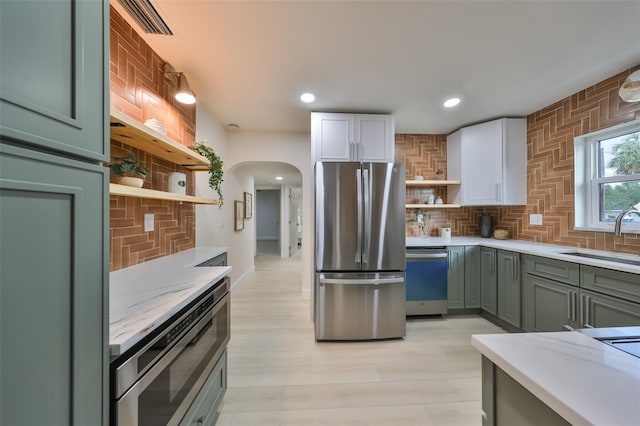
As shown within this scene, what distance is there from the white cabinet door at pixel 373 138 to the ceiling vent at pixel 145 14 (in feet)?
6.25

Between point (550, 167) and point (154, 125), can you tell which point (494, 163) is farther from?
point (154, 125)

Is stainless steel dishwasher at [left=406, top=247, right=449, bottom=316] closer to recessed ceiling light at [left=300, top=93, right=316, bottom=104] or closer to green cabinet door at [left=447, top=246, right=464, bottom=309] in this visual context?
green cabinet door at [left=447, top=246, right=464, bottom=309]

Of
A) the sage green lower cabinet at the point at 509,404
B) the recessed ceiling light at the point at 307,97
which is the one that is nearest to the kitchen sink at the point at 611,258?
the sage green lower cabinet at the point at 509,404

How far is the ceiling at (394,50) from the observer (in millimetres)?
1476

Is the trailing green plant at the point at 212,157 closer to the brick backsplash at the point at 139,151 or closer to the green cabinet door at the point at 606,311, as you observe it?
the brick backsplash at the point at 139,151

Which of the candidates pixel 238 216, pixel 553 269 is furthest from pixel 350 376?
pixel 238 216

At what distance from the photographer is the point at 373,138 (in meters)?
2.82

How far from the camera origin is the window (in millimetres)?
2148

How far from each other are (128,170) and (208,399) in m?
1.39

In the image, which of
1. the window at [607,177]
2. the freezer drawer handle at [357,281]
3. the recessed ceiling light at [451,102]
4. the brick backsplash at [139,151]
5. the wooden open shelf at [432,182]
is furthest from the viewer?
the wooden open shelf at [432,182]

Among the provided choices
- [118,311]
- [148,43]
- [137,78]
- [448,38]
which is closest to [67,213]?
[118,311]

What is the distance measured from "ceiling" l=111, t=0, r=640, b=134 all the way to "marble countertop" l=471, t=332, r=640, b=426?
1.73m

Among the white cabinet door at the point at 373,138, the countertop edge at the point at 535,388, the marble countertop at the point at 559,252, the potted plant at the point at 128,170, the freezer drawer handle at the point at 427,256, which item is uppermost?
the white cabinet door at the point at 373,138

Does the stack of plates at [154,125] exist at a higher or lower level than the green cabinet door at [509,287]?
higher
